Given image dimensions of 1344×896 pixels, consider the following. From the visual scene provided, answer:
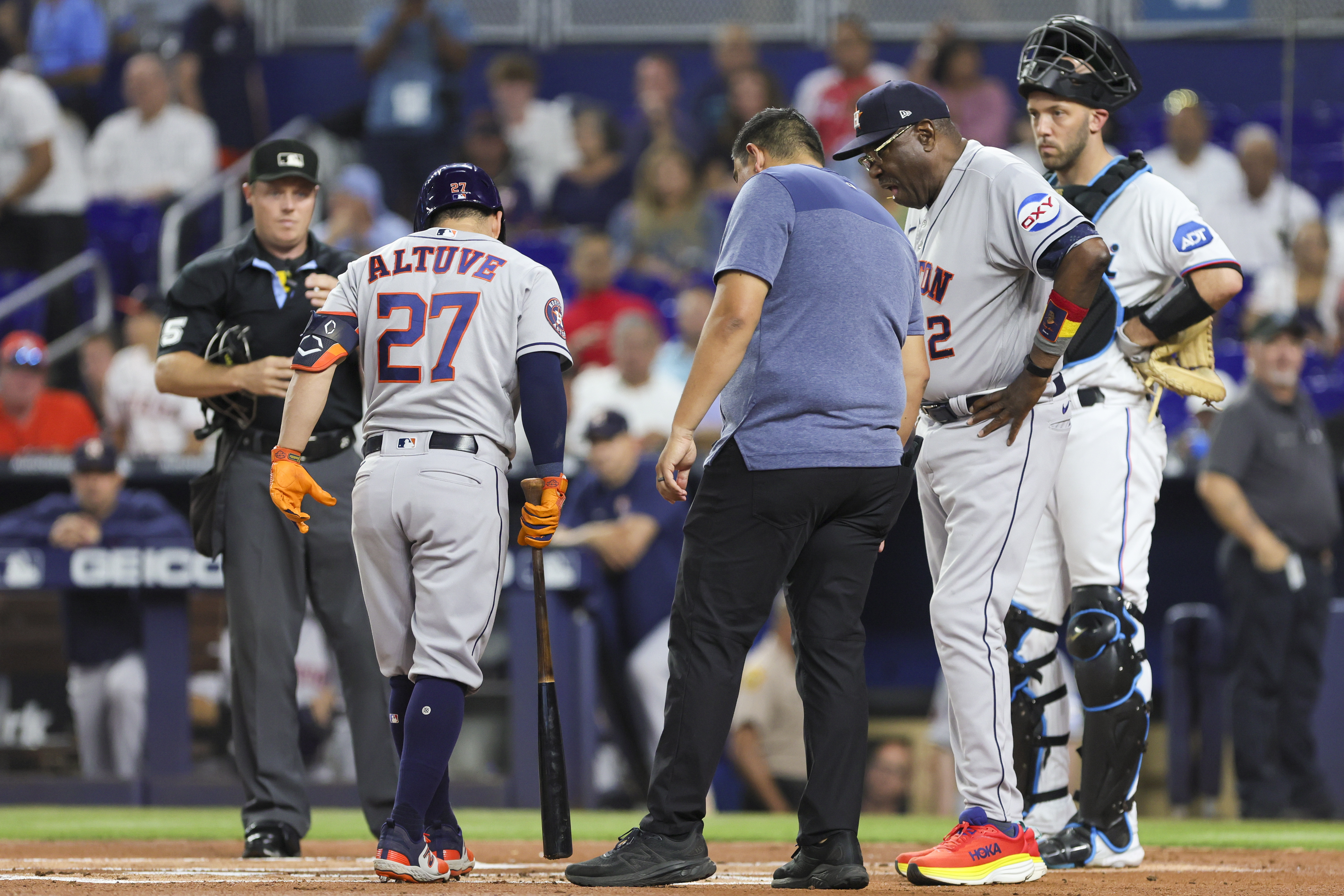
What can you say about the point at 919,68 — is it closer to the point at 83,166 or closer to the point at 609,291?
the point at 609,291

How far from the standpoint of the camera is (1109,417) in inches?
176

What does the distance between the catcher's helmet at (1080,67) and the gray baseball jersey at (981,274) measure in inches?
18.8

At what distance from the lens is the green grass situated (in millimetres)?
5754

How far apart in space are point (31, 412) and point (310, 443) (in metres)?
5.23

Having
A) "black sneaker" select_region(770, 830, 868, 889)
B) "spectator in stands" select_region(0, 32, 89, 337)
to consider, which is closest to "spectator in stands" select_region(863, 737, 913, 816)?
"black sneaker" select_region(770, 830, 868, 889)

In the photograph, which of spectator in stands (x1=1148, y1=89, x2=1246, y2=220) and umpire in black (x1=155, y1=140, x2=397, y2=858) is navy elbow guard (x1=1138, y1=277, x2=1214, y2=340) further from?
spectator in stands (x1=1148, y1=89, x2=1246, y2=220)

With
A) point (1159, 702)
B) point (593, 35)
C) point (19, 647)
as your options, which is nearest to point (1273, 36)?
point (593, 35)

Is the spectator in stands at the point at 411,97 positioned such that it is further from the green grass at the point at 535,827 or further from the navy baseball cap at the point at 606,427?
the green grass at the point at 535,827

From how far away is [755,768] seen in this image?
802 centimetres

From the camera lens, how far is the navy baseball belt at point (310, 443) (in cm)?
488

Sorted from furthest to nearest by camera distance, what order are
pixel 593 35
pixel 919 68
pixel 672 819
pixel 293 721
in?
pixel 593 35, pixel 919 68, pixel 293 721, pixel 672 819

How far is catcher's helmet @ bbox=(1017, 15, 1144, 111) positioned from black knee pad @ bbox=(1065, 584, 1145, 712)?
144 centimetres

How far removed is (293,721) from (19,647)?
3.36m

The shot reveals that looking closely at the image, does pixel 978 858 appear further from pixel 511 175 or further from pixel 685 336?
pixel 511 175
